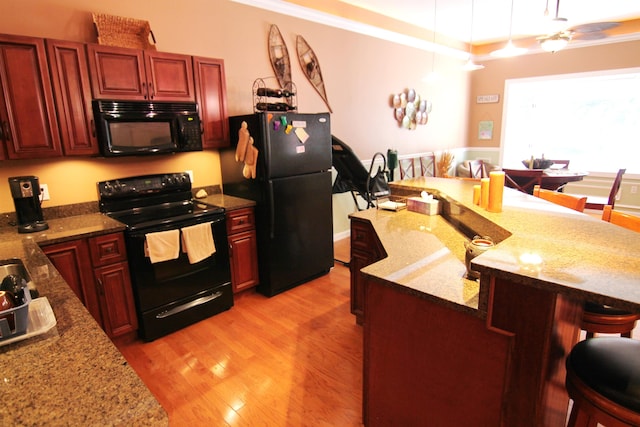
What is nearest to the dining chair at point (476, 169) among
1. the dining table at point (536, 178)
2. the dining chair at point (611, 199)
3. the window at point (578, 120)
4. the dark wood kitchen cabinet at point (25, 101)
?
the window at point (578, 120)

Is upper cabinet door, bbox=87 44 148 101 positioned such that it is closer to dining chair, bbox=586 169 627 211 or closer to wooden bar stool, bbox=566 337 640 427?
wooden bar stool, bbox=566 337 640 427

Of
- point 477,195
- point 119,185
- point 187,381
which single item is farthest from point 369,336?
point 119,185

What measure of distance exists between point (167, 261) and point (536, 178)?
4.32 meters

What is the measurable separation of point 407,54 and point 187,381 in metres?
5.32

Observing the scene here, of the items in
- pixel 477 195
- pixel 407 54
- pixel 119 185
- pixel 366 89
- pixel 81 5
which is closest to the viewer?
pixel 477 195

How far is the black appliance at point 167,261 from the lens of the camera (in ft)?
8.48

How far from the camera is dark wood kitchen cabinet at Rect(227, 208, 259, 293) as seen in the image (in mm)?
3146

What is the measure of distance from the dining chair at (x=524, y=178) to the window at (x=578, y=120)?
2.65m

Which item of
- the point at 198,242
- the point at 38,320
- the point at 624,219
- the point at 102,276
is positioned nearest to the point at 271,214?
the point at 198,242

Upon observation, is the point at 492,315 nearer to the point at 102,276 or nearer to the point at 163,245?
the point at 163,245

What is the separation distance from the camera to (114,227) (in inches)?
96.4

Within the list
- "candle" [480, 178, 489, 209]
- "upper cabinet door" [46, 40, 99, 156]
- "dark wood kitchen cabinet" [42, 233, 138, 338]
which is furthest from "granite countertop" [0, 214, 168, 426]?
"candle" [480, 178, 489, 209]

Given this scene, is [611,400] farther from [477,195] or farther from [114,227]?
[114,227]

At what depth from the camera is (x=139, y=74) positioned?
266cm
